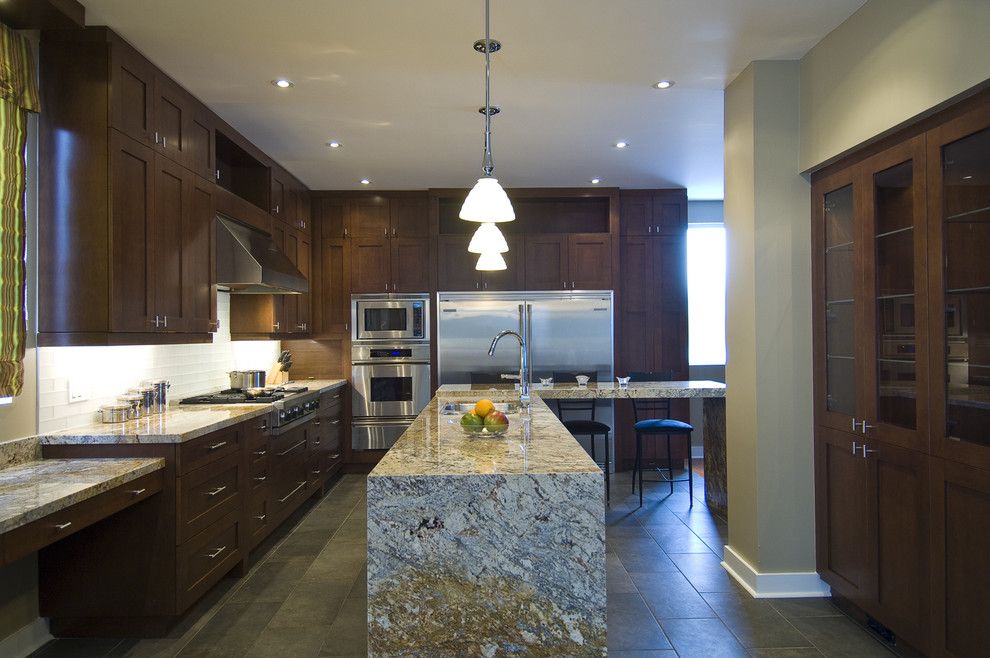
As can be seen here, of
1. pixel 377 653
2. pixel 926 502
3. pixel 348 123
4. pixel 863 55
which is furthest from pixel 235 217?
pixel 926 502

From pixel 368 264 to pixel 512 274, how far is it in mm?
1411

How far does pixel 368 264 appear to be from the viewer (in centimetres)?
589

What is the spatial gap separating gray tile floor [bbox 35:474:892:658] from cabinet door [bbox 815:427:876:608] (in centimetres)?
18

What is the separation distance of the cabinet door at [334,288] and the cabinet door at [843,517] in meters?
4.25

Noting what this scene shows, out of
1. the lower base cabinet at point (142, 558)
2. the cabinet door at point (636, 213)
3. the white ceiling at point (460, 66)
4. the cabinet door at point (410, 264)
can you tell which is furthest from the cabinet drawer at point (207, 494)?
the cabinet door at point (636, 213)

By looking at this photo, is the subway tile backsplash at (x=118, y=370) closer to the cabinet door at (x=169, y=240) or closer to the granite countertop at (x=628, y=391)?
the cabinet door at (x=169, y=240)

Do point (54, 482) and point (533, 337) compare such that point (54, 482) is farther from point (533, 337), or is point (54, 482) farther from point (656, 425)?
point (533, 337)

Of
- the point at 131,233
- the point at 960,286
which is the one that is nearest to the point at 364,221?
the point at 131,233

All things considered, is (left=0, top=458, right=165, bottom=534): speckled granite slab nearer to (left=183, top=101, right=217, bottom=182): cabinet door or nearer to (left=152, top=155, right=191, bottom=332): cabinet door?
(left=152, top=155, right=191, bottom=332): cabinet door

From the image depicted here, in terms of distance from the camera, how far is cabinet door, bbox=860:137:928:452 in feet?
7.70

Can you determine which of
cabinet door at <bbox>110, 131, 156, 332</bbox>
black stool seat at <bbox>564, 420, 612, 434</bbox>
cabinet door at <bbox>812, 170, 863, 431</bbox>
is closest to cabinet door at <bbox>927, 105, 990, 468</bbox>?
cabinet door at <bbox>812, 170, 863, 431</bbox>

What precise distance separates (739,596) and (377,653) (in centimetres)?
205

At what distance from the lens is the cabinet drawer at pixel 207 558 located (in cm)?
277

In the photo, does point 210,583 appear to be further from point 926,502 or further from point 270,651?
point 926,502
